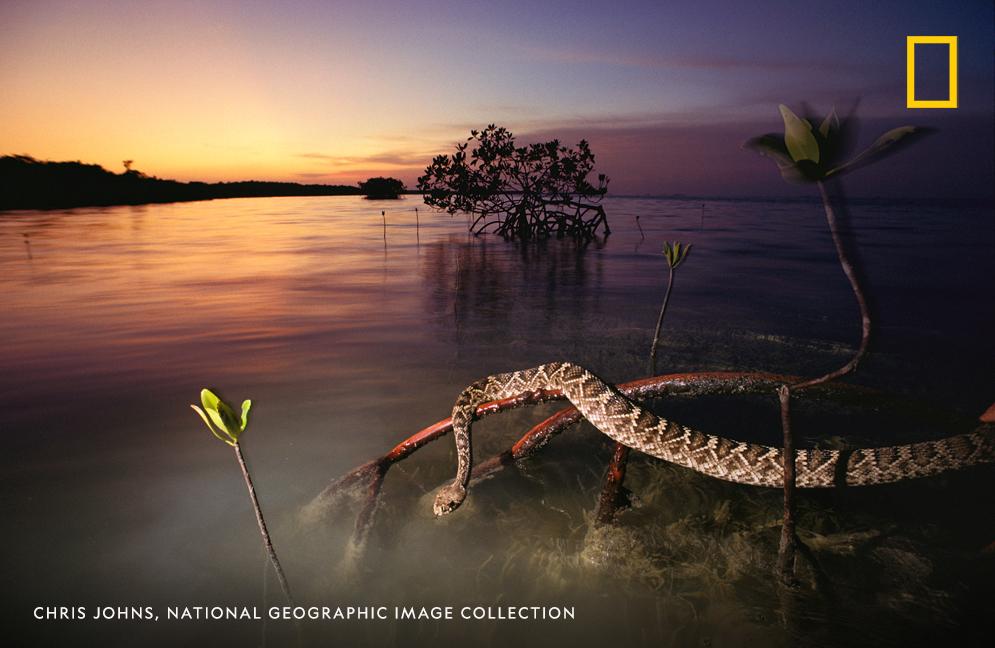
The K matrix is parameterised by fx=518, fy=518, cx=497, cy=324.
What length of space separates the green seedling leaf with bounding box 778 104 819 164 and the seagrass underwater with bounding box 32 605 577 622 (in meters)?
4.20

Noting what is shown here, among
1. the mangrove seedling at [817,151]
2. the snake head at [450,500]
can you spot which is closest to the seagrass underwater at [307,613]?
the snake head at [450,500]

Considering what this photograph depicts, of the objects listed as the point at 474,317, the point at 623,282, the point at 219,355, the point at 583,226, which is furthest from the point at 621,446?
the point at 583,226

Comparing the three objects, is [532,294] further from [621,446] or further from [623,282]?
[621,446]

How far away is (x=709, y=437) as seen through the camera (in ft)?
16.4

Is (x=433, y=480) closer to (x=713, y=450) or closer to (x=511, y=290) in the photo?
(x=713, y=450)

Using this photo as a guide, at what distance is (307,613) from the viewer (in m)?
4.85

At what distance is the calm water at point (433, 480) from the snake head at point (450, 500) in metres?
0.65

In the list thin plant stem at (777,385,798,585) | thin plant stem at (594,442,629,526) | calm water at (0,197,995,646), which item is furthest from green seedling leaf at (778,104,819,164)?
calm water at (0,197,995,646)

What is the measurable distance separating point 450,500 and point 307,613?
64.8 inches

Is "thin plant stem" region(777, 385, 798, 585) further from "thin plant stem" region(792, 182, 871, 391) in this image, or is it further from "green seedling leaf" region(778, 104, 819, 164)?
"green seedling leaf" region(778, 104, 819, 164)

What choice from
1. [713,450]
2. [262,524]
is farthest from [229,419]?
[713,450]

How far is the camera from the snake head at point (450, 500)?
204 inches

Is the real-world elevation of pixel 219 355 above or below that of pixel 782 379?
below

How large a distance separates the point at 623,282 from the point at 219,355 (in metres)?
16.6
